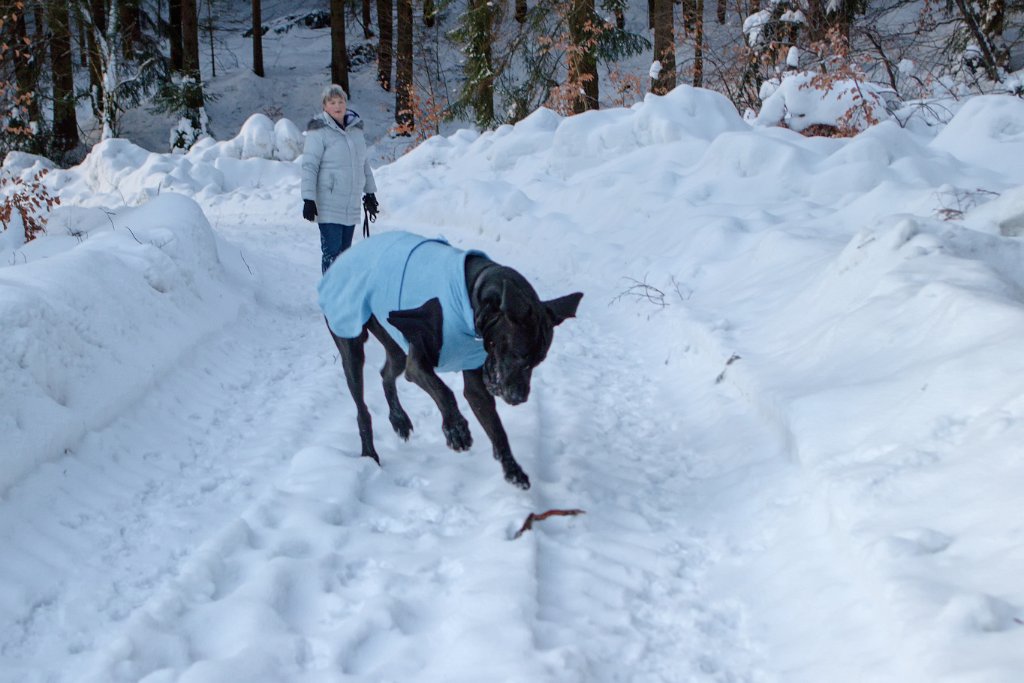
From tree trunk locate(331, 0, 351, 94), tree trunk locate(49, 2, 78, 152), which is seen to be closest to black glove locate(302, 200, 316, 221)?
tree trunk locate(49, 2, 78, 152)

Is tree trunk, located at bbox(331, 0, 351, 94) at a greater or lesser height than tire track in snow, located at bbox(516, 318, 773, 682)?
greater

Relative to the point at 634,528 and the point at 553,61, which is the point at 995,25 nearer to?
the point at 553,61

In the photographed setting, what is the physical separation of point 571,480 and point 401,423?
3.52ft

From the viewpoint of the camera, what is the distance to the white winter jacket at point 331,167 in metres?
7.63

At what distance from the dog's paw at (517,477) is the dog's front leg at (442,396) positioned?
1.07 feet

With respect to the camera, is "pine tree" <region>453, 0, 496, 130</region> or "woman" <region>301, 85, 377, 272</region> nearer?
"woman" <region>301, 85, 377, 272</region>

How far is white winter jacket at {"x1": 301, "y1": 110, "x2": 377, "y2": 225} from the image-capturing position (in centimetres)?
763

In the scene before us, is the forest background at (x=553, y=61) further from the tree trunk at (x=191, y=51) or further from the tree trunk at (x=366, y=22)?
the tree trunk at (x=366, y=22)

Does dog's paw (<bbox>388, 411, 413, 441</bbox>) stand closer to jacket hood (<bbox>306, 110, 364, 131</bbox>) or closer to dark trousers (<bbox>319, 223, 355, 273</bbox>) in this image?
dark trousers (<bbox>319, 223, 355, 273</bbox>)

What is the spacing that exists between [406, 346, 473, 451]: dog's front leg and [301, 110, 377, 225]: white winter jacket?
3.99m

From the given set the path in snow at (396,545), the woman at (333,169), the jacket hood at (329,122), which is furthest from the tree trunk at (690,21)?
the path in snow at (396,545)

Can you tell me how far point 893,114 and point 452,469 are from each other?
9.78 meters

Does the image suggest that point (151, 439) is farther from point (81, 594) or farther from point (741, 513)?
point (741, 513)

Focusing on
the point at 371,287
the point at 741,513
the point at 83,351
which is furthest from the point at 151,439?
the point at 741,513
